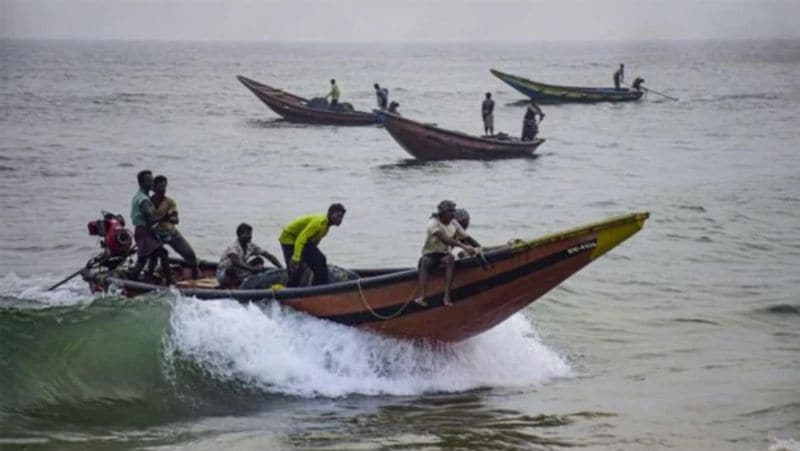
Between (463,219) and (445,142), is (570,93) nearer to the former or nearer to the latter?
(445,142)

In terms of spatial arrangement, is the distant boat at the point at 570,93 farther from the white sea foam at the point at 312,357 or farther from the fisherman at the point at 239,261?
the white sea foam at the point at 312,357

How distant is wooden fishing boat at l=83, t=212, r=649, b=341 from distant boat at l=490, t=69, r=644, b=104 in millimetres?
26790

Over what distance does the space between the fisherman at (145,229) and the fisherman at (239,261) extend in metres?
0.68

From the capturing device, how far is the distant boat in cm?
3578

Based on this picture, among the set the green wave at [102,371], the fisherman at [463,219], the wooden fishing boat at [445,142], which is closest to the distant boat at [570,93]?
the wooden fishing boat at [445,142]

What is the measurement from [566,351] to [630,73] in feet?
204

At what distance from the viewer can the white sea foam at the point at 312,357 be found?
8945 millimetres

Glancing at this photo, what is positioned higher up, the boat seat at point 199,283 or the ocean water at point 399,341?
the boat seat at point 199,283

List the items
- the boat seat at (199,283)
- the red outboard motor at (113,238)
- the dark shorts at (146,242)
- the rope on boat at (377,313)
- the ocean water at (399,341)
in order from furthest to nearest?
the red outboard motor at (113,238)
the boat seat at (199,283)
the dark shorts at (146,242)
the rope on boat at (377,313)
the ocean water at (399,341)

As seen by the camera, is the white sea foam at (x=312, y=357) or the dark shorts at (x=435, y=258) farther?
the white sea foam at (x=312, y=357)

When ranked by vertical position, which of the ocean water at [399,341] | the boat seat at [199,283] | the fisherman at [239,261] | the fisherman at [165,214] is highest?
the fisherman at [165,214]

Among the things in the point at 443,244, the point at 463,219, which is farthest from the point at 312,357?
the point at 463,219

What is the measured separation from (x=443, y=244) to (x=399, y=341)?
0.97 m

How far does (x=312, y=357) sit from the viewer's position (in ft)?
29.8
